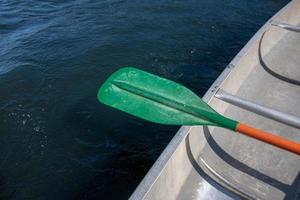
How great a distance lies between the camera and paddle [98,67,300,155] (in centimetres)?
408

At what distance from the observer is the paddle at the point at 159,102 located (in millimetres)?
4082

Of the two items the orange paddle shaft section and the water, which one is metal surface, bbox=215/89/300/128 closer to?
the orange paddle shaft section

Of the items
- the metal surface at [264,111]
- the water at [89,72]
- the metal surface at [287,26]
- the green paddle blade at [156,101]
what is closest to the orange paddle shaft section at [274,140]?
the green paddle blade at [156,101]

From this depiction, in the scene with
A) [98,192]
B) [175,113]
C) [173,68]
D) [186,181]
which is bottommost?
[98,192]

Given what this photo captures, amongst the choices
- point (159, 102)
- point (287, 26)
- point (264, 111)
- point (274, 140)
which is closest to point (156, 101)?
point (159, 102)

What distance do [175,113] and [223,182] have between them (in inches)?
45.1

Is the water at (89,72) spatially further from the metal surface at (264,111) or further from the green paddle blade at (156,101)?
the metal surface at (264,111)

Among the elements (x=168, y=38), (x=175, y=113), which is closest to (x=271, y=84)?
(x=175, y=113)

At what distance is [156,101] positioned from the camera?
177 inches

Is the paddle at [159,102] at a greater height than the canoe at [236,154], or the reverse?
the paddle at [159,102]

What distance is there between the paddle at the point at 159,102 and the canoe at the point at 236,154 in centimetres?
23

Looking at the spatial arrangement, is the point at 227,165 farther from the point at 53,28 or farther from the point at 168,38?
the point at 53,28

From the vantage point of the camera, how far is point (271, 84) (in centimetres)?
623

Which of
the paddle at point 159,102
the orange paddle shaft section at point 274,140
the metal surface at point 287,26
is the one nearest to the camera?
the orange paddle shaft section at point 274,140
